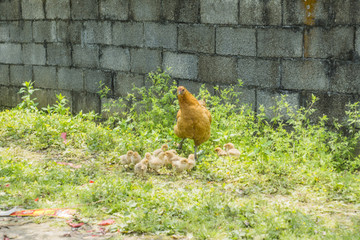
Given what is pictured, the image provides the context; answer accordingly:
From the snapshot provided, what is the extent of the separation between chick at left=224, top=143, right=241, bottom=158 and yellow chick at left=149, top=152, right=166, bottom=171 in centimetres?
79

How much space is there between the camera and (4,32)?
30.2 ft

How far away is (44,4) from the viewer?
27.5 ft

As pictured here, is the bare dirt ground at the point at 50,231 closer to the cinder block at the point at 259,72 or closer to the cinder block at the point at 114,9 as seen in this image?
the cinder block at the point at 259,72

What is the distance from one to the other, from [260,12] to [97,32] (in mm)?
2894

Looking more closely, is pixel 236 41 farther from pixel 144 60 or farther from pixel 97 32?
Result: pixel 97 32

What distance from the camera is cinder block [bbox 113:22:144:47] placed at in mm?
7250

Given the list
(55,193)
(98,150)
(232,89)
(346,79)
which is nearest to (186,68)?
(232,89)

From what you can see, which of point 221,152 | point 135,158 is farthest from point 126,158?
point 221,152

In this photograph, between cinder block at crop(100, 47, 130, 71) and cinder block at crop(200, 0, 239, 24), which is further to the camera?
cinder block at crop(100, 47, 130, 71)

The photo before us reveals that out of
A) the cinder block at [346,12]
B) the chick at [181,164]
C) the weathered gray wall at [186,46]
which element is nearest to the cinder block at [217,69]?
the weathered gray wall at [186,46]

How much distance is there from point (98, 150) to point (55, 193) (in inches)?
68.6

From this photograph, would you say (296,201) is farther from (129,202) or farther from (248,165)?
(129,202)

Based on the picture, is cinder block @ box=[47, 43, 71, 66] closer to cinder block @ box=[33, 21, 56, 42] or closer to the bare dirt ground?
cinder block @ box=[33, 21, 56, 42]

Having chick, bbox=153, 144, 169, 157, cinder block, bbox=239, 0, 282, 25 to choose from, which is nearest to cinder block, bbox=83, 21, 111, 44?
cinder block, bbox=239, 0, 282, 25
